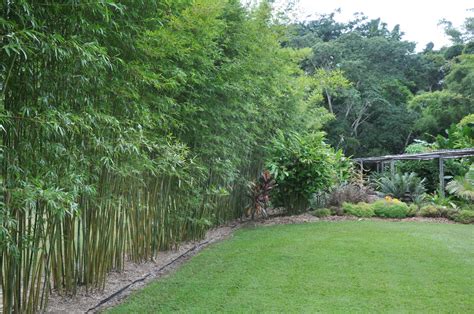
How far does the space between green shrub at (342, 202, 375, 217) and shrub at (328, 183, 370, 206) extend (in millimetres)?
353

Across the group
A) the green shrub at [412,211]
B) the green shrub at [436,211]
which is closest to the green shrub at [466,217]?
the green shrub at [436,211]

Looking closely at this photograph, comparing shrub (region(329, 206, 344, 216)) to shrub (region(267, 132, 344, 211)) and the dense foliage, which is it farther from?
the dense foliage

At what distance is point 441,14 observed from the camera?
55.6 ft

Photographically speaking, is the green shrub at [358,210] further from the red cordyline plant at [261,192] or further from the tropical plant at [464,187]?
the tropical plant at [464,187]

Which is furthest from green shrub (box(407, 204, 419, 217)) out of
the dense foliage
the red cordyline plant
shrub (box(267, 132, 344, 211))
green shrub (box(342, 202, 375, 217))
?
the dense foliage

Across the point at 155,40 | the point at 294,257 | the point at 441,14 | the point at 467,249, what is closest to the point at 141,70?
the point at 155,40

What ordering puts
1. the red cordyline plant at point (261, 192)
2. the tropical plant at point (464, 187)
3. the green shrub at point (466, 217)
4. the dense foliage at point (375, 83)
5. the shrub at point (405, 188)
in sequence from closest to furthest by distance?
the green shrub at point (466, 217) < the red cordyline plant at point (261, 192) < the tropical plant at point (464, 187) < the shrub at point (405, 188) < the dense foliage at point (375, 83)

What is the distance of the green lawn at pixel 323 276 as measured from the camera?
2.96m

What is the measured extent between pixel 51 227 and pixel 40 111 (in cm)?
76

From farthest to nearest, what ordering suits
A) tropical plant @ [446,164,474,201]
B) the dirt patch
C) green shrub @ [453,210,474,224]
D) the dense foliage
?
the dense foliage < tropical plant @ [446,164,474,201] < green shrub @ [453,210,474,224] < the dirt patch

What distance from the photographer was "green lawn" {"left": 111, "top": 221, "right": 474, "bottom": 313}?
9.71ft

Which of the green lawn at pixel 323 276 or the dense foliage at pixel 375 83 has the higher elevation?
the dense foliage at pixel 375 83

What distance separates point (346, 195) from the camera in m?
8.14

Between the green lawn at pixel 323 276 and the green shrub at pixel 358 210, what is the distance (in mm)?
1876
